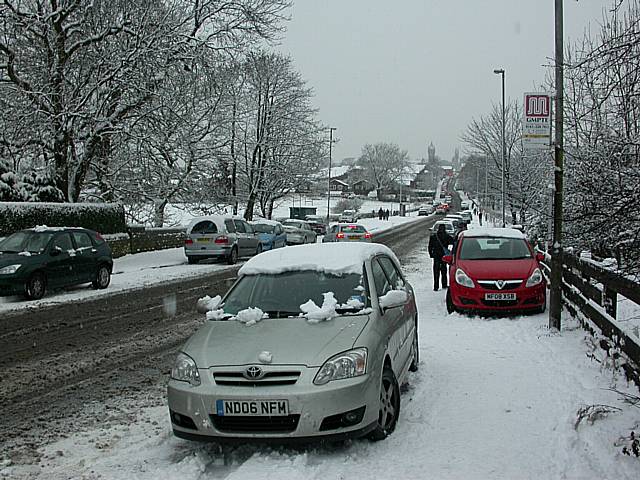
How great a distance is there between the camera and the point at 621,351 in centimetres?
696

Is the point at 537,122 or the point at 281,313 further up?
the point at 537,122

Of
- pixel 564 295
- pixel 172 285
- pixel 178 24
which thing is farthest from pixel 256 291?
pixel 178 24

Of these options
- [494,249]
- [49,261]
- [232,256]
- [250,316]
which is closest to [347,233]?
[232,256]

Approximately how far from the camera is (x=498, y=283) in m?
11.9

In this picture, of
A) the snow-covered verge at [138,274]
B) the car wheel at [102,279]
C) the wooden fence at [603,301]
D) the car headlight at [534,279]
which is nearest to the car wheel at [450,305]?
the car headlight at [534,279]

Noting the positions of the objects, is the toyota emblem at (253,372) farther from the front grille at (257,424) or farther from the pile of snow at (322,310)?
the pile of snow at (322,310)

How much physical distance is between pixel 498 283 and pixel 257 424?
7760mm

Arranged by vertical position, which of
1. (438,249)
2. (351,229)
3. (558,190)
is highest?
(558,190)

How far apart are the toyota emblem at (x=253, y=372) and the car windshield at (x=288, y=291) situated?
108 centimetres

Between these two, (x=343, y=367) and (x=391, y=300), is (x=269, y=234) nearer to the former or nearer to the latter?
(x=391, y=300)

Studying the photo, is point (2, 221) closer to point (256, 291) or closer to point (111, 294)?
point (111, 294)

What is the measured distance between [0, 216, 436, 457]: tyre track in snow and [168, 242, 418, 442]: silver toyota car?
1546mm

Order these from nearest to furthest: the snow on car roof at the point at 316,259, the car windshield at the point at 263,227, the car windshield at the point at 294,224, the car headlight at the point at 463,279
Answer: the snow on car roof at the point at 316,259, the car headlight at the point at 463,279, the car windshield at the point at 263,227, the car windshield at the point at 294,224

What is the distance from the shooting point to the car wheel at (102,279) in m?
17.3
